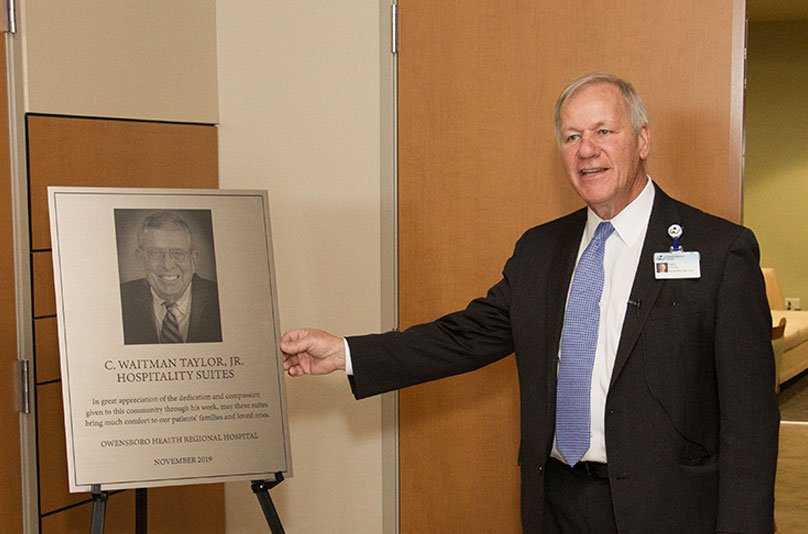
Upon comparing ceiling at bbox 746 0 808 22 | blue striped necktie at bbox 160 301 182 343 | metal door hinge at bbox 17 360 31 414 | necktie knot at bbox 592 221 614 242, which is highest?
ceiling at bbox 746 0 808 22

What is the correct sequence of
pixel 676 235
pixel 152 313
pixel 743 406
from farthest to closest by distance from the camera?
pixel 152 313 < pixel 676 235 < pixel 743 406

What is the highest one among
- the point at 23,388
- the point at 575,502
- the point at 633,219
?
the point at 633,219

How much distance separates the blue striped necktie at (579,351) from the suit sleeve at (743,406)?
28 cm

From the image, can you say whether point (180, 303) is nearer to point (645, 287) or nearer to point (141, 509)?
point (141, 509)

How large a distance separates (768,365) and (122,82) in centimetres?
212

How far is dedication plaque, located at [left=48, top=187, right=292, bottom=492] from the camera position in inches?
107

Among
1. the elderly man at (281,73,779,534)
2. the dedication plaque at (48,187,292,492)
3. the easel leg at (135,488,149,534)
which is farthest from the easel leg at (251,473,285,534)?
the elderly man at (281,73,779,534)

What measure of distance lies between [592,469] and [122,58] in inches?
76.9

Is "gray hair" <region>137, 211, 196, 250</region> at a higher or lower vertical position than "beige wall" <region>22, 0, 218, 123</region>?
lower

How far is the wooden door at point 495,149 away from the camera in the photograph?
2918 mm

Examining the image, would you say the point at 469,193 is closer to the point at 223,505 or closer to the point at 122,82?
the point at 122,82

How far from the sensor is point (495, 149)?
127 inches

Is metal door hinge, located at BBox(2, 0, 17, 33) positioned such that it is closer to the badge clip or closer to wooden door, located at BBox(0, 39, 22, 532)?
wooden door, located at BBox(0, 39, 22, 532)

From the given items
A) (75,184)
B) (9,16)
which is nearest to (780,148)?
(75,184)
